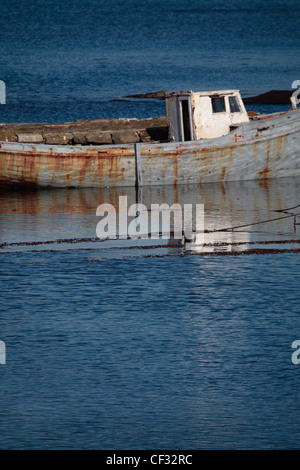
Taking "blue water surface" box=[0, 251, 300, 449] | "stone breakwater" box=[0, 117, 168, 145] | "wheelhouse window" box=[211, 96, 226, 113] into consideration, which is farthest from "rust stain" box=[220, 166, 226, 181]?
"blue water surface" box=[0, 251, 300, 449]

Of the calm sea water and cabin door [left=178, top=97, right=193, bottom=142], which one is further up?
cabin door [left=178, top=97, right=193, bottom=142]

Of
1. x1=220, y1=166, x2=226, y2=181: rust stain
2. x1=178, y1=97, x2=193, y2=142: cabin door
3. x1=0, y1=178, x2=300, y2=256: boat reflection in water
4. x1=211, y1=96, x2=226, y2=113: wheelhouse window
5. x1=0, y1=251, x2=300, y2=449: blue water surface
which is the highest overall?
x1=211, y1=96, x2=226, y2=113: wheelhouse window

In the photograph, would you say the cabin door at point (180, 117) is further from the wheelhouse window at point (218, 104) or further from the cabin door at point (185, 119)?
the wheelhouse window at point (218, 104)

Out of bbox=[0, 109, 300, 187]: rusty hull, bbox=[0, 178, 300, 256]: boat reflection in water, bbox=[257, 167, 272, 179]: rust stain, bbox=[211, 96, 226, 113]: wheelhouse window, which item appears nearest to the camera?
bbox=[0, 178, 300, 256]: boat reflection in water

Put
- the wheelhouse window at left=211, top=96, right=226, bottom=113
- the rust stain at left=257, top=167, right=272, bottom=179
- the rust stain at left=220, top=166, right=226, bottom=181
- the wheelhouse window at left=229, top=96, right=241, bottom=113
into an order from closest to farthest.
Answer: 1. the wheelhouse window at left=211, top=96, right=226, bottom=113
2. the wheelhouse window at left=229, top=96, right=241, bottom=113
3. the rust stain at left=220, top=166, right=226, bottom=181
4. the rust stain at left=257, top=167, right=272, bottom=179

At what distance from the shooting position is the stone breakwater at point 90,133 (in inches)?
1113

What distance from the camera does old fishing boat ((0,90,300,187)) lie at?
86.0 ft

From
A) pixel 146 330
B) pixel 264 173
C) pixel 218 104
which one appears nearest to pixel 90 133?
pixel 218 104

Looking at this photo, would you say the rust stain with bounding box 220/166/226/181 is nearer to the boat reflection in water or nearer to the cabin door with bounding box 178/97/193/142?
the boat reflection in water

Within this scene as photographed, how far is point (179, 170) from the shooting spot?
27.0m

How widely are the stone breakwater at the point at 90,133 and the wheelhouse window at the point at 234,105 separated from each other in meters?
2.91

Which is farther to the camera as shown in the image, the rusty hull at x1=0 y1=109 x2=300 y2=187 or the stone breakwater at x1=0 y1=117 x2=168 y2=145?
the stone breakwater at x1=0 y1=117 x2=168 y2=145

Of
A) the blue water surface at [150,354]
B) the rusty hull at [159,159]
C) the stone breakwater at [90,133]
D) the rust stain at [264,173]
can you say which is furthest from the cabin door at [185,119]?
the blue water surface at [150,354]

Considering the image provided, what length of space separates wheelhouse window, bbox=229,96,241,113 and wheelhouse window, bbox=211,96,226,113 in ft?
0.98
